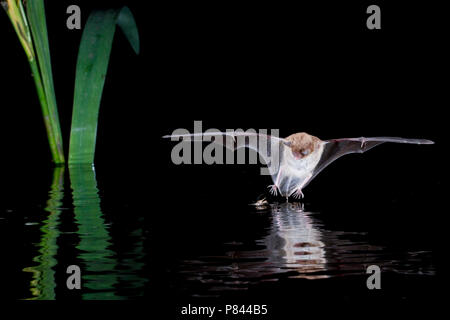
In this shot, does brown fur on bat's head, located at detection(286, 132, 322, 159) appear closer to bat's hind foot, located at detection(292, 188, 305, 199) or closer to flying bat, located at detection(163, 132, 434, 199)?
flying bat, located at detection(163, 132, 434, 199)

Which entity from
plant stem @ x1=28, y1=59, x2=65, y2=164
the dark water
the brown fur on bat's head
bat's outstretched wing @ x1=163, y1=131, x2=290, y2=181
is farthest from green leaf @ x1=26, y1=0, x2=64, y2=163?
the brown fur on bat's head

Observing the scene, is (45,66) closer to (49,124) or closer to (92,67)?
(92,67)

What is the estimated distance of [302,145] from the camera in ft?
21.5

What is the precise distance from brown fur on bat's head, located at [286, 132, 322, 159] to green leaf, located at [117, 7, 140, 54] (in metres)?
2.92

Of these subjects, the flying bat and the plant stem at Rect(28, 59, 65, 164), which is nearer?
the flying bat

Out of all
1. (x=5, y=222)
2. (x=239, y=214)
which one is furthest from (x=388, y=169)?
(x=5, y=222)

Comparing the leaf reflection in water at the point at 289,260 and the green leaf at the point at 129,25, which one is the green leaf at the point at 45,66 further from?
the leaf reflection in water at the point at 289,260

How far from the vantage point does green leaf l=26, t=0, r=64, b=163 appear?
8.29 metres

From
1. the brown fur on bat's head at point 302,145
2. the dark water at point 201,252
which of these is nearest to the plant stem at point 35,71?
the dark water at point 201,252

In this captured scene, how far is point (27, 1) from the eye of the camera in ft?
26.7

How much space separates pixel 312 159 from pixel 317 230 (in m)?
2.05

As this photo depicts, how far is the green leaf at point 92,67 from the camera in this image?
8.27 meters

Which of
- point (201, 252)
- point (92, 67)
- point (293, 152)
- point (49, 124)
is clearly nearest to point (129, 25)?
point (92, 67)

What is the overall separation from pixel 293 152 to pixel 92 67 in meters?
3.13
